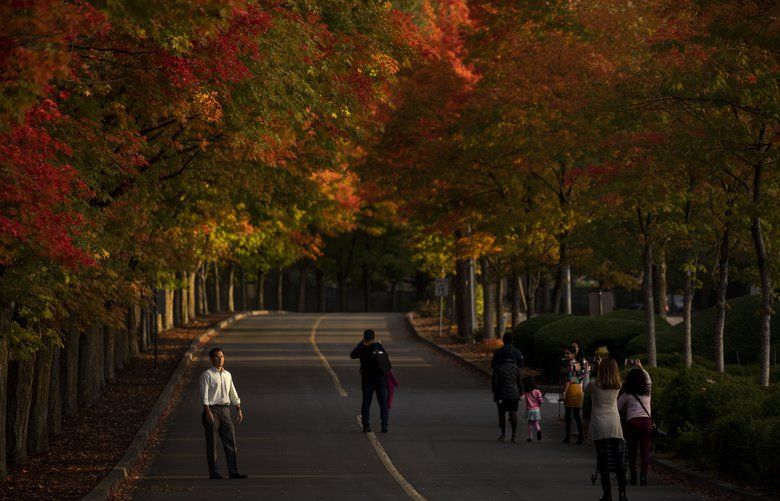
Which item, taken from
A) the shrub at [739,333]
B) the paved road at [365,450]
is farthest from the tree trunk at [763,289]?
the shrub at [739,333]

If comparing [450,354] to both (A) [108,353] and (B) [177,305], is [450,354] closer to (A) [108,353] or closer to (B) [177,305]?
(A) [108,353]

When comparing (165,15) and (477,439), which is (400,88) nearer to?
(477,439)

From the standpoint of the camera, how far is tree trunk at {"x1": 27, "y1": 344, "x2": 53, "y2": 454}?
21344 mm

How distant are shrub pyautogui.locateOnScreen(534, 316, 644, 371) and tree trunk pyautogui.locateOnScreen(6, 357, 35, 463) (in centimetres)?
1530

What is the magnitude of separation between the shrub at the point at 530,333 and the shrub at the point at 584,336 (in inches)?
85.0

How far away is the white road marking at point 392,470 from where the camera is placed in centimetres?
1646

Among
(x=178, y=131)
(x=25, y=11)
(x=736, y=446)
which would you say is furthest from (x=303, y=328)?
(x=25, y=11)

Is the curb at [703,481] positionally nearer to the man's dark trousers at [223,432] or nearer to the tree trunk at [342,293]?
the man's dark trousers at [223,432]

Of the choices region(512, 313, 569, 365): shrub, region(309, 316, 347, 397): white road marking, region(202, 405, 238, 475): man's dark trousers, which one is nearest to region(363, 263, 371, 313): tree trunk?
region(309, 316, 347, 397): white road marking

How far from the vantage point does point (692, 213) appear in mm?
27625

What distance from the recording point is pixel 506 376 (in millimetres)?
23141

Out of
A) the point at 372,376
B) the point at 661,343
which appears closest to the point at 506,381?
the point at 372,376

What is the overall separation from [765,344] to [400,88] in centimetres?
1970

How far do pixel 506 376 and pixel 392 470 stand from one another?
470 cm
